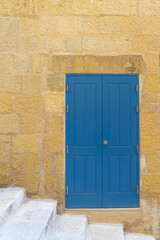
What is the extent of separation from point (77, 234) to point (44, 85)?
6.78 feet

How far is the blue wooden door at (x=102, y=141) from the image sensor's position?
3543 millimetres

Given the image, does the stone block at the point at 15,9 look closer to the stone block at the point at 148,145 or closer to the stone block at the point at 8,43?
the stone block at the point at 8,43

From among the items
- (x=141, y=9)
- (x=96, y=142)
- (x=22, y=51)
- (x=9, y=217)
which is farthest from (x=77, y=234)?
(x=141, y=9)

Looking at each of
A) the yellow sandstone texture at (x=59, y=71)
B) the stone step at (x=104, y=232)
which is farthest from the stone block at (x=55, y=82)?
the stone step at (x=104, y=232)

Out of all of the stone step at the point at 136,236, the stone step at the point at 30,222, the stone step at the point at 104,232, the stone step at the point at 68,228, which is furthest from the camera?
the stone step at the point at 136,236

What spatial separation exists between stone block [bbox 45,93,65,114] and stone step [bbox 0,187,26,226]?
1213mm

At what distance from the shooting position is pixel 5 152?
3.54m

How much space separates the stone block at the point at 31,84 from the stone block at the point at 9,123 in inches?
17.0

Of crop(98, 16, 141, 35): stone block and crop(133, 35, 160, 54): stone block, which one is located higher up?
crop(98, 16, 141, 35): stone block

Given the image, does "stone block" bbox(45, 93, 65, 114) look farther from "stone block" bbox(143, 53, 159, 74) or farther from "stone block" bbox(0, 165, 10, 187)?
"stone block" bbox(143, 53, 159, 74)

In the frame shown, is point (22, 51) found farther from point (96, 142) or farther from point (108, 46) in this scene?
point (96, 142)

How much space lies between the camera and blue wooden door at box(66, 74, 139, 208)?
11.6ft

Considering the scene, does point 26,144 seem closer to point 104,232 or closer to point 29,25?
point 104,232

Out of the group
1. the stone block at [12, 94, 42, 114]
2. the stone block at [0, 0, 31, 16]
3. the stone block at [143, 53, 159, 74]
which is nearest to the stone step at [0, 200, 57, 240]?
the stone block at [12, 94, 42, 114]
